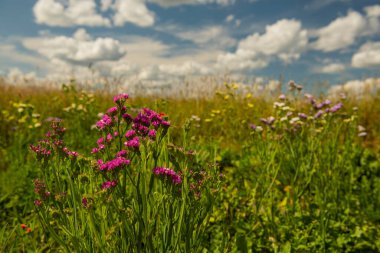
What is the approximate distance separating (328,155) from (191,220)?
229cm

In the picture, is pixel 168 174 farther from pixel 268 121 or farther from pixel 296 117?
pixel 296 117

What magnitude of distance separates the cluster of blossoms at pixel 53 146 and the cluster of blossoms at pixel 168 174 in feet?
1.49

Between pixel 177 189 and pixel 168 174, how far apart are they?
0.11m

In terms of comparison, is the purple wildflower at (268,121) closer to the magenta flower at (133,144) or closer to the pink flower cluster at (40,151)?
the magenta flower at (133,144)

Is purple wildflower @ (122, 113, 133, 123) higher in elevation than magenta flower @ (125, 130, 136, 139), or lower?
higher

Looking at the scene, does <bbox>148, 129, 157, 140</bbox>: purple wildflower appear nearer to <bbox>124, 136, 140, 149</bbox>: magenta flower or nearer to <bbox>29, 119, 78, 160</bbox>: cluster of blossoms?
<bbox>124, 136, 140, 149</bbox>: magenta flower

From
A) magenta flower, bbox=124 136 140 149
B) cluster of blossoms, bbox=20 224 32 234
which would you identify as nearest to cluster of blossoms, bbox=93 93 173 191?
magenta flower, bbox=124 136 140 149

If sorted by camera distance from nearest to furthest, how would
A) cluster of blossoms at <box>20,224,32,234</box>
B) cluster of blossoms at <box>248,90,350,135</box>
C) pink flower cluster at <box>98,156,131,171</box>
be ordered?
pink flower cluster at <box>98,156,131,171</box> < cluster of blossoms at <box>20,224,32,234</box> < cluster of blossoms at <box>248,90,350,135</box>

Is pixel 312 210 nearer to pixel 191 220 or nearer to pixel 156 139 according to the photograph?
pixel 191 220

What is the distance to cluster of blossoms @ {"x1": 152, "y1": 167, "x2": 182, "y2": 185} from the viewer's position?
158 centimetres

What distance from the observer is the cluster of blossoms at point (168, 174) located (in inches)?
62.1

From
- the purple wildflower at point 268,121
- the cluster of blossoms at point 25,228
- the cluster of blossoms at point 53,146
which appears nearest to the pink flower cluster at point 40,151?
the cluster of blossoms at point 53,146

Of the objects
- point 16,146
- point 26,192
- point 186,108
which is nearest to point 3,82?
point 186,108

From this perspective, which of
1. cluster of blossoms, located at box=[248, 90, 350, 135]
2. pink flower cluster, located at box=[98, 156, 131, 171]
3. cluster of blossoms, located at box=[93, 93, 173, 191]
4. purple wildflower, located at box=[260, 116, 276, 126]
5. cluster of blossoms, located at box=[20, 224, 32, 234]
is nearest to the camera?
pink flower cluster, located at box=[98, 156, 131, 171]
